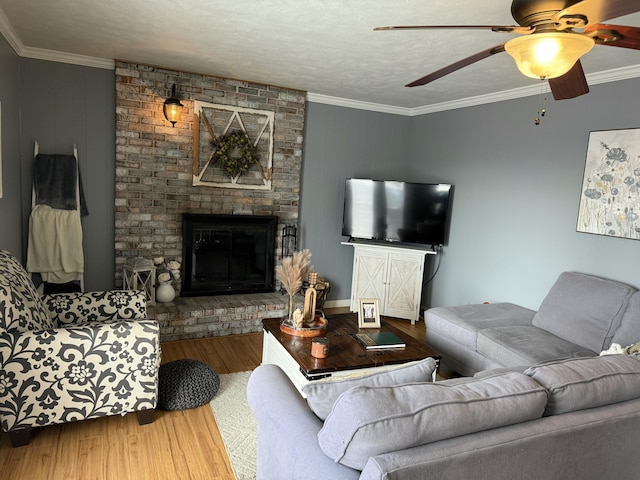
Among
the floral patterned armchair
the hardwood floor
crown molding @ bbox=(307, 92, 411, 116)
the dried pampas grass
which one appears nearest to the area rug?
the hardwood floor

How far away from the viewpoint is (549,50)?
1614mm

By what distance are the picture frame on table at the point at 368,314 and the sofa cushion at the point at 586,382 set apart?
5.34ft

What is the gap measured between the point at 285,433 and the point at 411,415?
47cm

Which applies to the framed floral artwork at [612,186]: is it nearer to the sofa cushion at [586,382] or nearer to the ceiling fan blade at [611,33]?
the ceiling fan blade at [611,33]

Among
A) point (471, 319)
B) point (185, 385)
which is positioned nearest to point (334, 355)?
point (185, 385)

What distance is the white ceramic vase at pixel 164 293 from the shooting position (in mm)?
4312

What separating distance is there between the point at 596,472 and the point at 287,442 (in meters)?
1.11

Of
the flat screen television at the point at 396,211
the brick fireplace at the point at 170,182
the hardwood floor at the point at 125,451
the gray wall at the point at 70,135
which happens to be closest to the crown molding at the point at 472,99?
the brick fireplace at the point at 170,182

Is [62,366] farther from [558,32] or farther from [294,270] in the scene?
[558,32]

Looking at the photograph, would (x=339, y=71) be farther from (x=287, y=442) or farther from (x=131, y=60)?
(x=287, y=442)

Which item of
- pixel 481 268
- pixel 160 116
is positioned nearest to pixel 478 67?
pixel 481 268

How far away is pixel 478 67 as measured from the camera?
350 cm

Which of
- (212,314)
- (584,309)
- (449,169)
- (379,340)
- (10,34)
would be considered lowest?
(212,314)

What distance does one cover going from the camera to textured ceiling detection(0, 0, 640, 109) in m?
2.56
